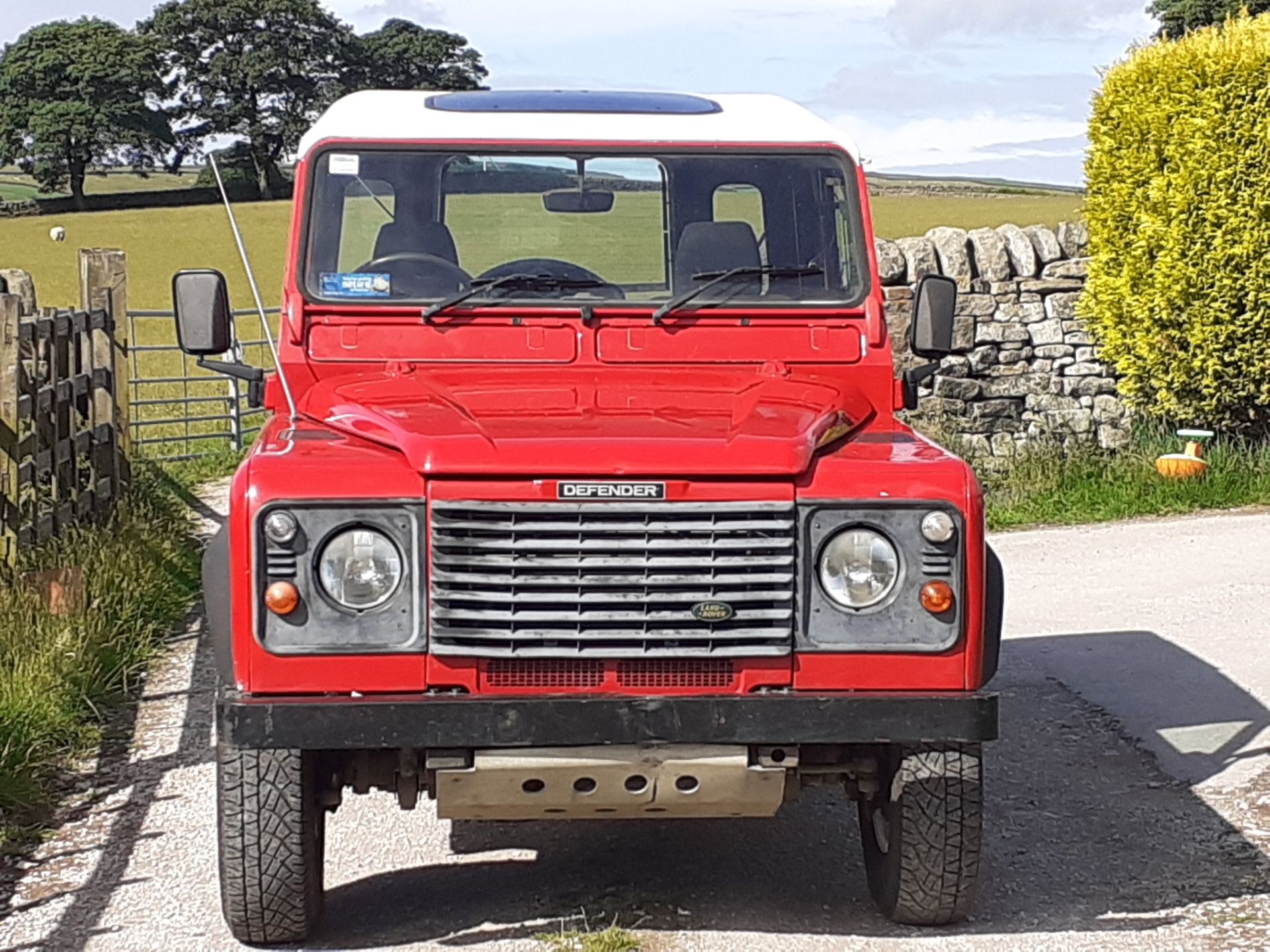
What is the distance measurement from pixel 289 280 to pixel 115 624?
3067 mm

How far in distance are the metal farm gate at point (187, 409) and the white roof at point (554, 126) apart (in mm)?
4721

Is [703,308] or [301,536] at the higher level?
[703,308]

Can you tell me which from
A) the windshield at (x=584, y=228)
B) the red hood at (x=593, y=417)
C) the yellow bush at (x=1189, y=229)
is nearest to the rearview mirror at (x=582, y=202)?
the windshield at (x=584, y=228)

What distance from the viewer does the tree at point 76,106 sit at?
208 feet

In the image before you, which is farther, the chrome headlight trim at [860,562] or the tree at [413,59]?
the tree at [413,59]

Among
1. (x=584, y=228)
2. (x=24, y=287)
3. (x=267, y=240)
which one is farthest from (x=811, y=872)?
(x=267, y=240)

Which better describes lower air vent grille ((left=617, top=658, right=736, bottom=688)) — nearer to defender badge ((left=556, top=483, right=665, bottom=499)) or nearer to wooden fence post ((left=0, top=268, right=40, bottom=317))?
defender badge ((left=556, top=483, right=665, bottom=499))

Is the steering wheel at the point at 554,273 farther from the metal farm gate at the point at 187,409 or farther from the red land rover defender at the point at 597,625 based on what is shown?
the metal farm gate at the point at 187,409

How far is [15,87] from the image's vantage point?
69.0 meters

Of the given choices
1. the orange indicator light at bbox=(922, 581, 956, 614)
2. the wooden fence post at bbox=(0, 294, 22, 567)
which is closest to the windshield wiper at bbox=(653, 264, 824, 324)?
the orange indicator light at bbox=(922, 581, 956, 614)

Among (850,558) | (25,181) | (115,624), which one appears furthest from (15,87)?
(850,558)

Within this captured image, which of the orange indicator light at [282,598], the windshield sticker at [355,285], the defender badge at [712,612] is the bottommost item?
the defender badge at [712,612]

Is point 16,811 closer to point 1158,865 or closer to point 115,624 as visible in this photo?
point 115,624

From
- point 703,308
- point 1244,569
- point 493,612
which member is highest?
point 703,308
